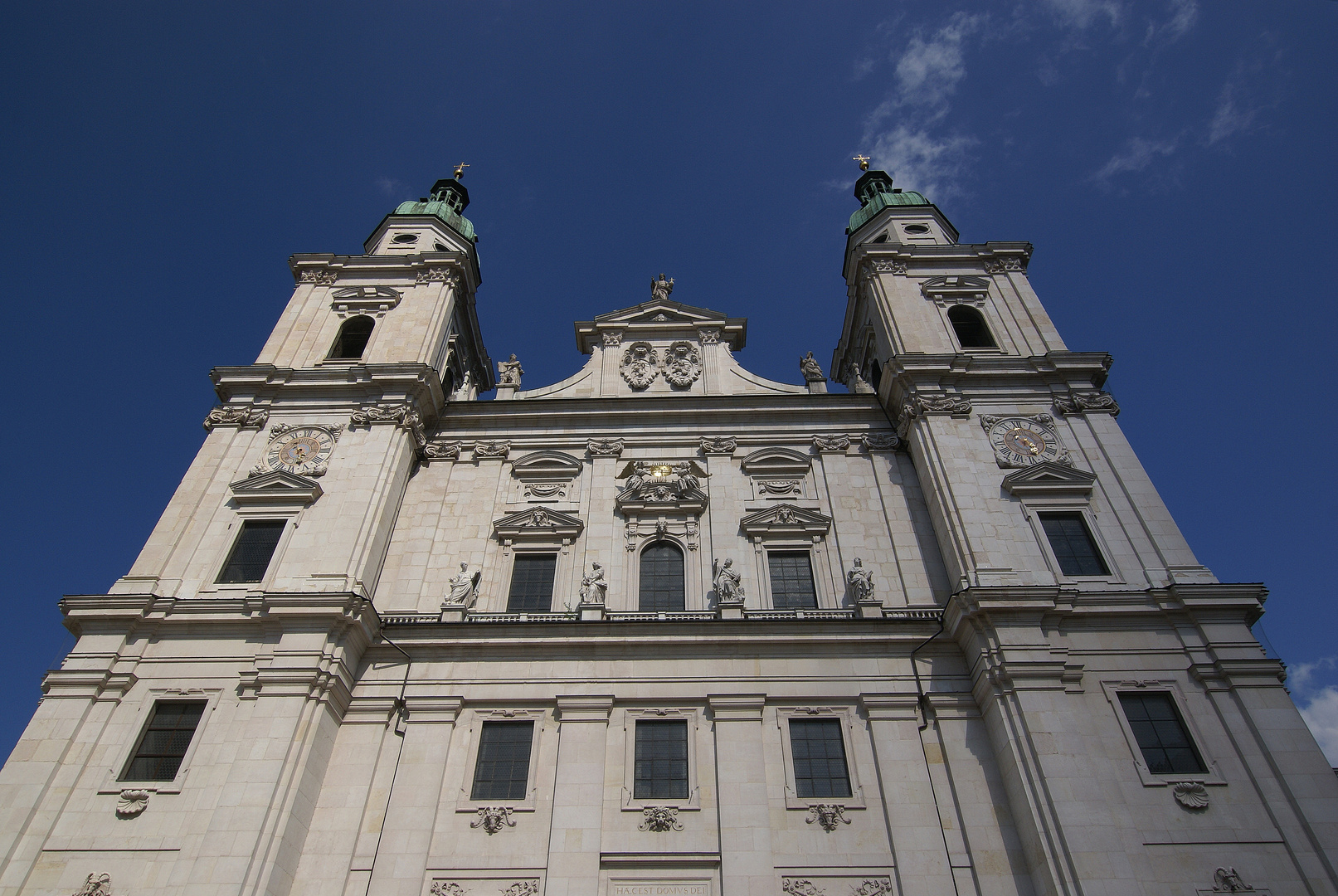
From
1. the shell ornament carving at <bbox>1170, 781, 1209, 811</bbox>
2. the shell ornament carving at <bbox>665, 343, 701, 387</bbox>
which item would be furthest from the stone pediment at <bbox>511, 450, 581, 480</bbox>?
the shell ornament carving at <bbox>1170, 781, 1209, 811</bbox>

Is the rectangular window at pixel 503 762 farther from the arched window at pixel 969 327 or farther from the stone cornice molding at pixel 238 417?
the arched window at pixel 969 327

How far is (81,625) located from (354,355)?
38.9 ft

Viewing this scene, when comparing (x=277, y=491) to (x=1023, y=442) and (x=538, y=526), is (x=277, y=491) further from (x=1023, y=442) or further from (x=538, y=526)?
(x=1023, y=442)

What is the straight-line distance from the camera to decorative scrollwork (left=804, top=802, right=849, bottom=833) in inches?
639

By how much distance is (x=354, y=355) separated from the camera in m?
27.7

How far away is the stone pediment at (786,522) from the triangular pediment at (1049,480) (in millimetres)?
4668

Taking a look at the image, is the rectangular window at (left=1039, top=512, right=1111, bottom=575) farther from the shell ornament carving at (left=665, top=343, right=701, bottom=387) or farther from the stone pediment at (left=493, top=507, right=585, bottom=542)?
the stone pediment at (left=493, top=507, right=585, bottom=542)

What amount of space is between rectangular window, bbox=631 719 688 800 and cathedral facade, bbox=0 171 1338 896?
0.08 meters

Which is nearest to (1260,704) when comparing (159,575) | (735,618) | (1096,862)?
(1096,862)

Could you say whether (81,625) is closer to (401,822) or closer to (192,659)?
(192,659)

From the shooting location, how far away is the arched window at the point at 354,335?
1088 inches


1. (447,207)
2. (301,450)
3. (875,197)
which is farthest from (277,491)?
(875,197)

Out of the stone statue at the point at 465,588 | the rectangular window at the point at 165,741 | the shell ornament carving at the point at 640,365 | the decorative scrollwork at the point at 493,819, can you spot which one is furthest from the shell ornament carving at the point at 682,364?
the rectangular window at the point at 165,741

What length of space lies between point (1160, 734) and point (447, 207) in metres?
31.2
